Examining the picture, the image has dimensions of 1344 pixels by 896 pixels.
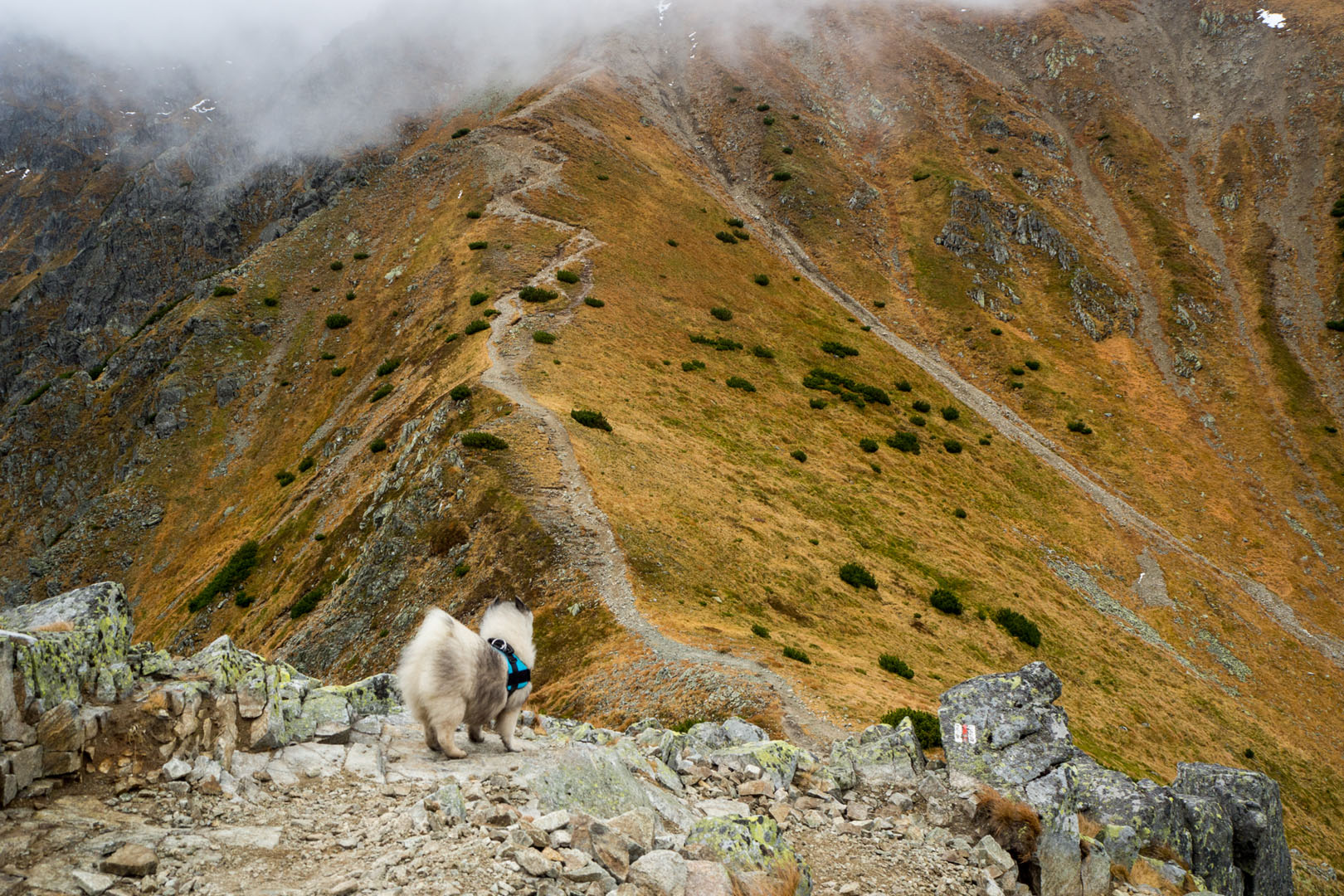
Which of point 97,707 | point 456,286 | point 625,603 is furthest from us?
point 456,286

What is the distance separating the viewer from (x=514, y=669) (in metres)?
10.8

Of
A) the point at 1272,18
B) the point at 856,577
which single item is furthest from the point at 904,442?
the point at 1272,18

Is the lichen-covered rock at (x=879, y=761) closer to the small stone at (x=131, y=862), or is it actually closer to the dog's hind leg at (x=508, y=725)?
the dog's hind leg at (x=508, y=725)

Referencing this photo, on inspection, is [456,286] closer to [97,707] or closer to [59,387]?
[59,387]

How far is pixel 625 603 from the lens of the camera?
24.3m

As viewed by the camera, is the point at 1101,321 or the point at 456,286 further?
the point at 1101,321

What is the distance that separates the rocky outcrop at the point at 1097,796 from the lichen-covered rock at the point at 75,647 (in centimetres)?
1262

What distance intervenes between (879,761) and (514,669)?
7.27m

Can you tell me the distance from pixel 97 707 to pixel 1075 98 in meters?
144

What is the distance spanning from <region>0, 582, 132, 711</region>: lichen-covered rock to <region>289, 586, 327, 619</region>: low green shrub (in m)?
22.4

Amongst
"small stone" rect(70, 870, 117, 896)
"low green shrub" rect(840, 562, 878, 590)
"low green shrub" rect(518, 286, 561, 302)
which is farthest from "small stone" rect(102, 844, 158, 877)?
"low green shrub" rect(518, 286, 561, 302)

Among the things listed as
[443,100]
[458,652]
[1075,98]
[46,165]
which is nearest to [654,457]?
[458,652]

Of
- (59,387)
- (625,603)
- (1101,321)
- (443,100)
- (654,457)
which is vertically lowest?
(625,603)

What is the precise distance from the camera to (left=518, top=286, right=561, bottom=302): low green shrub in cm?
5125
